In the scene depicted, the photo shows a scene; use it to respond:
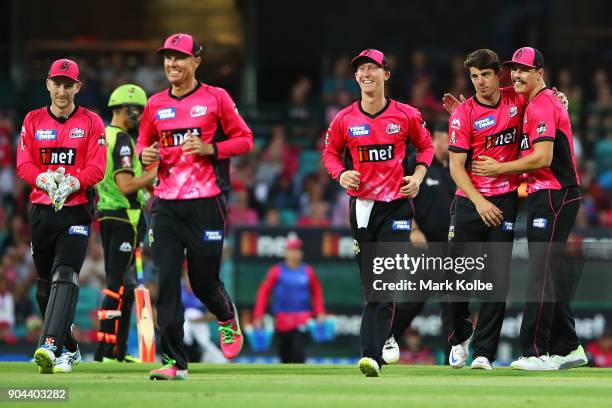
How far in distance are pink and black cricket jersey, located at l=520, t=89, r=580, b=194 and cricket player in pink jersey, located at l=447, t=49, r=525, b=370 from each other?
0.16 metres

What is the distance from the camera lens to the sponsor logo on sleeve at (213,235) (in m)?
10.9

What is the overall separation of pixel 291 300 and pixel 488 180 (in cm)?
682

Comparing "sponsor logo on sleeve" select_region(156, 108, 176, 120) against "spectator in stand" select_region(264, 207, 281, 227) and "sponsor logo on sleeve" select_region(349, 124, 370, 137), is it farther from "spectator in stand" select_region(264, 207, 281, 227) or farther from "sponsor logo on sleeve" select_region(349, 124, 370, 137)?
"spectator in stand" select_region(264, 207, 281, 227)

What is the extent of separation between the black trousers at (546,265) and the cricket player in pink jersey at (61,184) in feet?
12.3

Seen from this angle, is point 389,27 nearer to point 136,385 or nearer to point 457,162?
point 457,162

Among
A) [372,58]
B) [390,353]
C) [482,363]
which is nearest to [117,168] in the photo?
[390,353]

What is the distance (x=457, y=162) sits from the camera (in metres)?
11.8

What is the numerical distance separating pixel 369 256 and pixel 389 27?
639 inches

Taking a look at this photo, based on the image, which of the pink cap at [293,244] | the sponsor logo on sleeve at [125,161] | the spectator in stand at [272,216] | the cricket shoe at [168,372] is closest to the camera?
the cricket shoe at [168,372]

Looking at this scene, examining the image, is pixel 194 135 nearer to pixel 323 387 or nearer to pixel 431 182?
pixel 323 387

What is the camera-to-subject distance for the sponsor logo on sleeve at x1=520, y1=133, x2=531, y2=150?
1172 centimetres

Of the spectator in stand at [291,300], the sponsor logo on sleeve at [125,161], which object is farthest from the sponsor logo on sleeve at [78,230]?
the spectator in stand at [291,300]

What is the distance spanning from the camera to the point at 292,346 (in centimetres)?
1811

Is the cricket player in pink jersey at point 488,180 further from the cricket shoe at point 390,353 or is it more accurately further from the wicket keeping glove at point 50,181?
the wicket keeping glove at point 50,181
